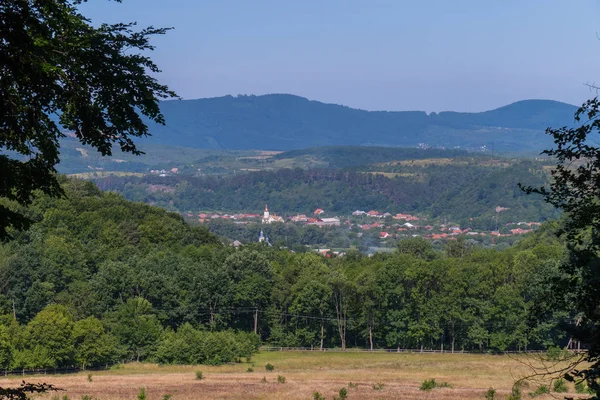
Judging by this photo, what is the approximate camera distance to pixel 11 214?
1403 cm

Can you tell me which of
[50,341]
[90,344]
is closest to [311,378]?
[90,344]

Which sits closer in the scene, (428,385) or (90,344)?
(428,385)

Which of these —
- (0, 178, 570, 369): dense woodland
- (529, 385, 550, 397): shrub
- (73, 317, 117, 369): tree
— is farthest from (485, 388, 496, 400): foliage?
(73, 317, 117, 369): tree

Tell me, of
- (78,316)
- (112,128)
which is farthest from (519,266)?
(112,128)

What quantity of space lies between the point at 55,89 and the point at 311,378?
4035 centimetres

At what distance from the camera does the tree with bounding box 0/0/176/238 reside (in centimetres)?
1294

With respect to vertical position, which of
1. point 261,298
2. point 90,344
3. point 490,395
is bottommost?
point 261,298

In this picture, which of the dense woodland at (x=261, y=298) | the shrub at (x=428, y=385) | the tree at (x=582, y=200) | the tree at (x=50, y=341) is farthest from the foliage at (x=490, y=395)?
the tree at (x=50, y=341)

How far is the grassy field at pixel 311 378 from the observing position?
4316 centimetres

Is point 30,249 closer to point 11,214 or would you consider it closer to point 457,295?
point 457,295

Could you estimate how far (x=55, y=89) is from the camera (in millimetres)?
14625

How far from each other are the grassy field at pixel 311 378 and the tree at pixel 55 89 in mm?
21580

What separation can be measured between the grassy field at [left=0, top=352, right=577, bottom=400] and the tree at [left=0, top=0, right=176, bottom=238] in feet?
70.8

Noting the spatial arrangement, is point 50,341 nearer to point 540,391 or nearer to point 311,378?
point 311,378
